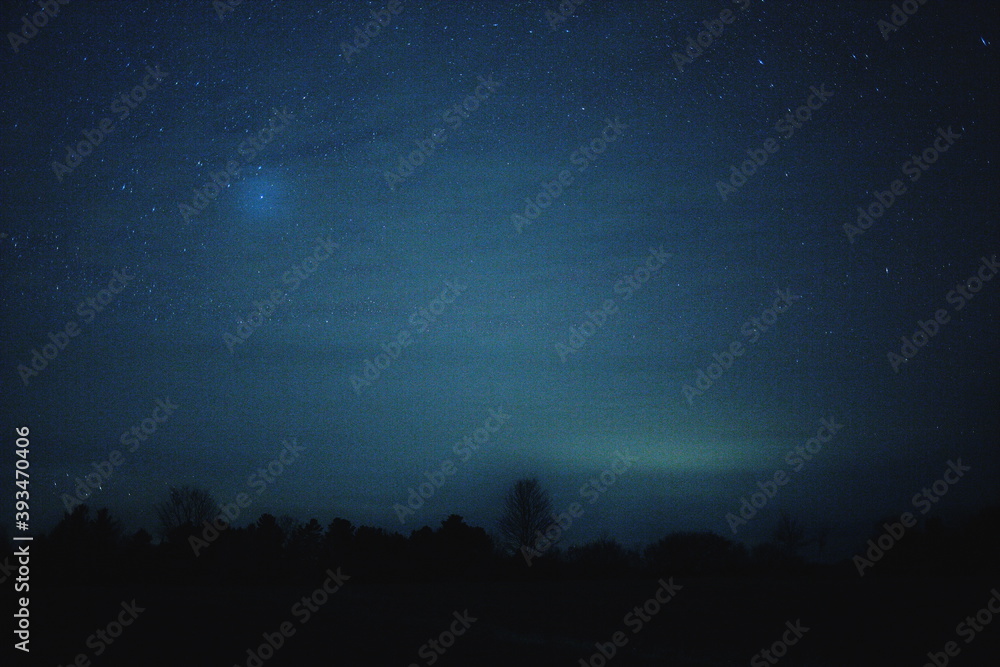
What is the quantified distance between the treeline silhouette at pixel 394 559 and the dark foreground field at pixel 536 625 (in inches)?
376

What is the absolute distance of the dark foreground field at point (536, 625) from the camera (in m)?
18.3

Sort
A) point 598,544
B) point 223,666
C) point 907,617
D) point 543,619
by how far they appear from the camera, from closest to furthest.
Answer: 1. point 223,666
2. point 907,617
3. point 543,619
4. point 598,544

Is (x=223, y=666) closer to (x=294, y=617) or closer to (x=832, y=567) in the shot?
(x=294, y=617)

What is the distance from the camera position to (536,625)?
977 inches

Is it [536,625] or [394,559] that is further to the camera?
[394,559]

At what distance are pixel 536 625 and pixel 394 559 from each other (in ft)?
99.3

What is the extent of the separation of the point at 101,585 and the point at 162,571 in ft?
20.7

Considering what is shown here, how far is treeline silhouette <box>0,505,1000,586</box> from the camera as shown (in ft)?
156

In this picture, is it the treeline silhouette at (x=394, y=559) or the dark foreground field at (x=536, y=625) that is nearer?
the dark foreground field at (x=536, y=625)

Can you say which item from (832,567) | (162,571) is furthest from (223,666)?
(832,567)

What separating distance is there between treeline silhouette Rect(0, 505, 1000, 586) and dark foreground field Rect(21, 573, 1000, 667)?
31.3 feet

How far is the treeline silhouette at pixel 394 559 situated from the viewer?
4762 centimetres

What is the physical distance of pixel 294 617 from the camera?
26.6 meters

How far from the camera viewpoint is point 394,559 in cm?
5338
